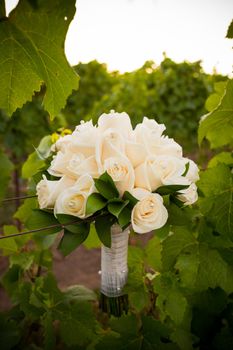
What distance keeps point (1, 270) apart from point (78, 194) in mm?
3467

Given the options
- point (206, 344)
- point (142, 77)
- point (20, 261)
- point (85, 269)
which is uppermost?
point (142, 77)

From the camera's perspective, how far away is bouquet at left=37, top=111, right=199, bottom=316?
0.74 meters

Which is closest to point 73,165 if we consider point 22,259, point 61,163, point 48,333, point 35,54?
point 61,163

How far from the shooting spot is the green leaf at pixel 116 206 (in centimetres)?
72

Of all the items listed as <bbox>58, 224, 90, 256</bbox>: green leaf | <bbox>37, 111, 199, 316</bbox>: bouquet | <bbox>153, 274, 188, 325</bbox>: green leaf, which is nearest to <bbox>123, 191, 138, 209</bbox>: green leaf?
<bbox>37, 111, 199, 316</bbox>: bouquet

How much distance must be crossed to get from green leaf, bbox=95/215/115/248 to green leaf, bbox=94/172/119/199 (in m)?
0.06

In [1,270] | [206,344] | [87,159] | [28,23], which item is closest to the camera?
[28,23]

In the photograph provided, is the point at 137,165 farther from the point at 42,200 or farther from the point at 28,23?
the point at 28,23

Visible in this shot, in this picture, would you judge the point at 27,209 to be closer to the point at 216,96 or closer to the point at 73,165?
the point at 73,165

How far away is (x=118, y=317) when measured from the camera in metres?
0.99

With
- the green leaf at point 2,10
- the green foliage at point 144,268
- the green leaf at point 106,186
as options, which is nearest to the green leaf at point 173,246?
the green foliage at point 144,268

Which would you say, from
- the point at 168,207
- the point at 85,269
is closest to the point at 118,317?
the point at 168,207

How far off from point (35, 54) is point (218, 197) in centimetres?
63

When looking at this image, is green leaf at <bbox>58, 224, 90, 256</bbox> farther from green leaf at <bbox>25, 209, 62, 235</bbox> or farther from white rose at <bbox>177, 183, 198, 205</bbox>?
white rose at <bbox>177, 183, 198, 205</bbox>
